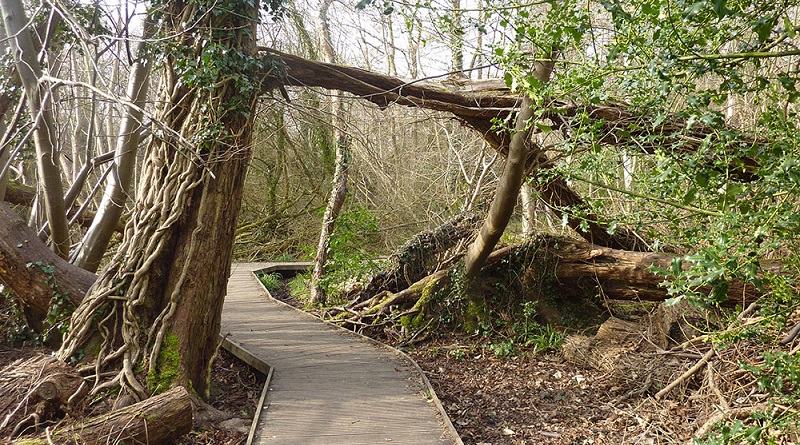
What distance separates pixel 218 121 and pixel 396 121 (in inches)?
353

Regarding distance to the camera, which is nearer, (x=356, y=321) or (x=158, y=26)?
(x=158, y=26)

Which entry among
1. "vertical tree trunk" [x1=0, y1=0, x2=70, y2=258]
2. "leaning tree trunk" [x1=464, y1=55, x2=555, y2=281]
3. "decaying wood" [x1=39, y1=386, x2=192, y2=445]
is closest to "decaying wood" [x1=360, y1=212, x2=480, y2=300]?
"leaning tree trunk" [x1=464, y1=55, x2=555, y2=281]

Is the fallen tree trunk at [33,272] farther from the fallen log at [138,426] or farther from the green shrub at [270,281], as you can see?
the green shrub at [270,281]

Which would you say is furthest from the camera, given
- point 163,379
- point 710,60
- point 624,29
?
point 163,379

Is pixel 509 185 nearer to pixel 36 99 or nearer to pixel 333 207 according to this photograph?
pixel 333 207

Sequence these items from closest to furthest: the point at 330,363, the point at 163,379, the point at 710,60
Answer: the point at 710,60 → the point at 163,379 → the point at 330,363

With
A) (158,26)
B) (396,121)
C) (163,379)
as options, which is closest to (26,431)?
(163,379)

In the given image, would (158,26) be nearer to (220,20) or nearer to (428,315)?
(220,20)

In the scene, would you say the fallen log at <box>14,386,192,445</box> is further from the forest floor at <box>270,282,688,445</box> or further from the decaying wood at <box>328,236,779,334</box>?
the decaying wood at <box>328,236,779,334</box>

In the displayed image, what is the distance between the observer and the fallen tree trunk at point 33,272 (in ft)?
18.6

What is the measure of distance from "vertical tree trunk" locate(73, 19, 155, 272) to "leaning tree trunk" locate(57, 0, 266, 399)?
113cm

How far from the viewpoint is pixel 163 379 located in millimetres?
5070

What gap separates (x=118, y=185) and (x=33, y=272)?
1235mm

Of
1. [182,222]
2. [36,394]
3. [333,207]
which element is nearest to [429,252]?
[333,207]
